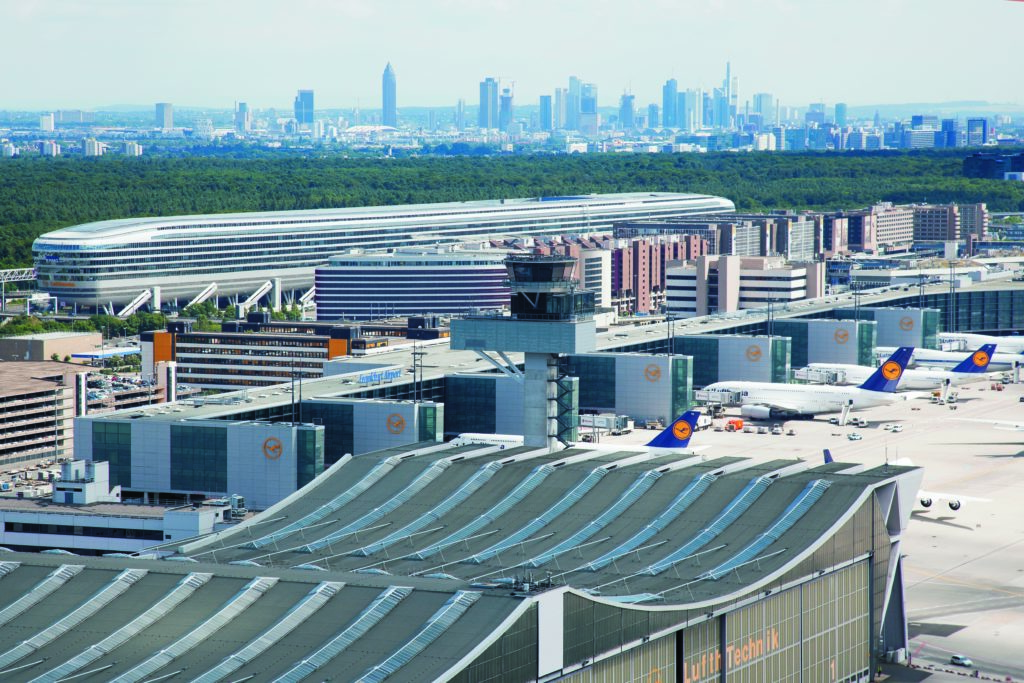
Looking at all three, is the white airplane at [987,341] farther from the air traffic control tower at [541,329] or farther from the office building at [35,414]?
the air traffic control tower at [541,329]

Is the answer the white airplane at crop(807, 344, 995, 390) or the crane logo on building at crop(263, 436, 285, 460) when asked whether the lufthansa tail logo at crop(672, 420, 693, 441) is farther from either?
the white airplane at crop(807, 344, 995, 390)

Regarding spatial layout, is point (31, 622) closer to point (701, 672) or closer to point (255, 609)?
point (255, 609)

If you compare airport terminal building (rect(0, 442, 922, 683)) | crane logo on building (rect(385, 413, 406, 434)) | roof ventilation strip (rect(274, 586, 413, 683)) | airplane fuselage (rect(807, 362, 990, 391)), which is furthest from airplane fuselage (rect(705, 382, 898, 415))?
roof ventilation strip (rect(274, 586, 413, 683))

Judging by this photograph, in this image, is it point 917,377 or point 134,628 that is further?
point 917,377

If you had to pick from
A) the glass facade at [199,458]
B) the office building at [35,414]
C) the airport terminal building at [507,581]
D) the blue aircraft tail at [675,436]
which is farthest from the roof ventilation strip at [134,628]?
the office building at [35,414]

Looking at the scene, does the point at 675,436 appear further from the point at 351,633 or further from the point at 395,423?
the point at 351,633

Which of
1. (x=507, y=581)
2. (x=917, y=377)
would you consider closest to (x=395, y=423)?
(x=507, y=581)
